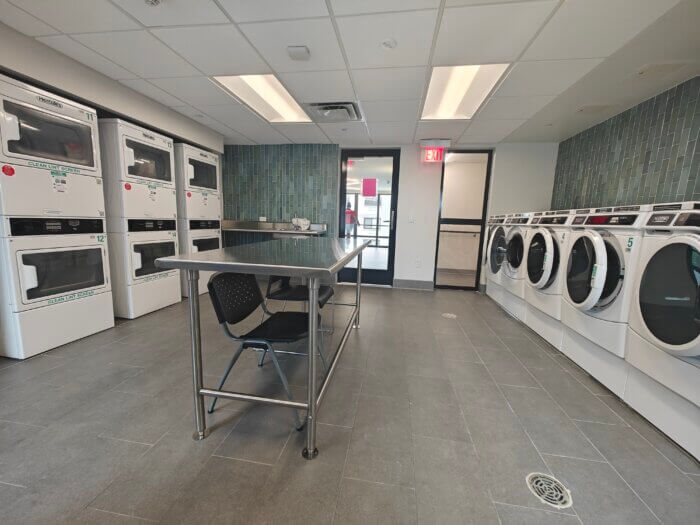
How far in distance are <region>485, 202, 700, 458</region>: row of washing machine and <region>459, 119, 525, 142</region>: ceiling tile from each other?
1.40 meters

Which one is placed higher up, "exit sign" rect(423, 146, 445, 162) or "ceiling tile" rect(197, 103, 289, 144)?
"ceiling tile" rect(197, 103, 289, 144)

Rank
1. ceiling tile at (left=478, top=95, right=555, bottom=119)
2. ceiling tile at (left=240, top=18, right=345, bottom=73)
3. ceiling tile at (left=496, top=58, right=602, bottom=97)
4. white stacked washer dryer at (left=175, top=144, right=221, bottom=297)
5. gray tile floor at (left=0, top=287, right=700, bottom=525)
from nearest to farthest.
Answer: gray tile floor at (left=0, top=287, right=700, bottom=525) < ceiling tile at (left=240, top=18, right=345, bottom=73) < ceiling tile at (left=496, top=58, right=602, bottom=97) < ceiling tile at (left=478, top=95, right=555, bottom=119) < white stacked washer dryer at (left=175, top=144, right=221, bottom=297)

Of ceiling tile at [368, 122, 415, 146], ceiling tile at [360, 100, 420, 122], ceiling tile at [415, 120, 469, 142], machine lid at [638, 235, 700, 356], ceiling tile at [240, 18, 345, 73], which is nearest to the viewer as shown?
machine lid at [638, 235, 700, 356]

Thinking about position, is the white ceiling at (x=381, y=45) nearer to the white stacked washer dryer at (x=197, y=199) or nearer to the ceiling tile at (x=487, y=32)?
the ceiling tile at (x=487, y=32)

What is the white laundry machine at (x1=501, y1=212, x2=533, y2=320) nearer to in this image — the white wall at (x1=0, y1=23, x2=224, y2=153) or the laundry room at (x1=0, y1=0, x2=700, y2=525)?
the laundry room at (x1=0, y1=0, x2=700, y2=525)

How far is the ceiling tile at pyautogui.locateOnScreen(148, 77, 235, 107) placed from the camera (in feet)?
8.66

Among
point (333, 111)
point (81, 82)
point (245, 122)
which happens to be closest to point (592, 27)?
point (333, 111)

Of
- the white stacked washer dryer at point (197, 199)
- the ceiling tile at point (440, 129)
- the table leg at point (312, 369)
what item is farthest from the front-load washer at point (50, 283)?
the ceiling tile at point (440, 129)

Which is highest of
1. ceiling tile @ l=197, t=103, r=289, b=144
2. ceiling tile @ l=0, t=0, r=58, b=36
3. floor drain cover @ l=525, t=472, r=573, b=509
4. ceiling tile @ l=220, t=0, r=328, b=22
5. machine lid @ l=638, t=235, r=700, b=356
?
ceiling tile @ l=220, t=0, r=328, b=22

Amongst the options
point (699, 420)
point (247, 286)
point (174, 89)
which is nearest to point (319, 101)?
point (174, 89)

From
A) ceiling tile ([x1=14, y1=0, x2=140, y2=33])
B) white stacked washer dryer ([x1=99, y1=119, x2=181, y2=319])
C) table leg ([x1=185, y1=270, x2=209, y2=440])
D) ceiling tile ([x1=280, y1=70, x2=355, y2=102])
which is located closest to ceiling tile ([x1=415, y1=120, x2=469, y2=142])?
ceiling tile ([x1=280, y1=70, x2=355, y2=102])

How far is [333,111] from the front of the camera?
10.5ft

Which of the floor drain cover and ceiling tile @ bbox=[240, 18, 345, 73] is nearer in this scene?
the floor drain cover

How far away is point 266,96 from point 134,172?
170cm
